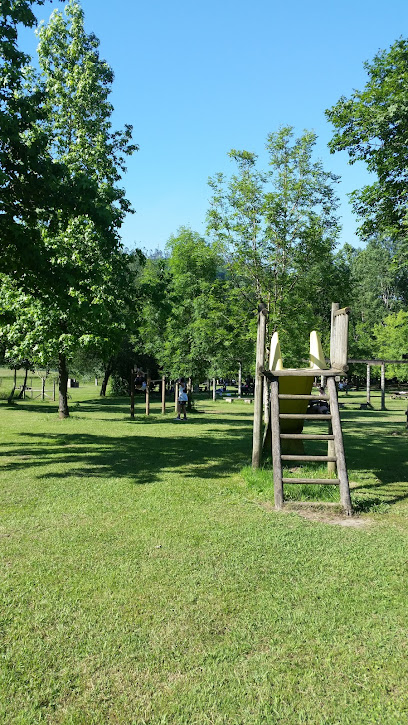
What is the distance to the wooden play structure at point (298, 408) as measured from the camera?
7.18 meters

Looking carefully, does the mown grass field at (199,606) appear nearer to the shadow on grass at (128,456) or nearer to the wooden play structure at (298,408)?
the wooden play structure at (298,408)

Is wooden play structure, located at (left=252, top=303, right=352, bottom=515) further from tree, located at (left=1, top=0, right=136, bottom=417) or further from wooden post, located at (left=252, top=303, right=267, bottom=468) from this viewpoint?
tree, located at (left=1, top=0, right=136, bottom=417)

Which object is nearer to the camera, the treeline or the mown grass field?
the mown grass field

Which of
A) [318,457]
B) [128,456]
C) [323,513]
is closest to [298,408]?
[318,457]

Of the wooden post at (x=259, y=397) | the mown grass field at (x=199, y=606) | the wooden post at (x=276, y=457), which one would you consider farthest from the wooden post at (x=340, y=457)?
the wooden post at (x=259, y=397)

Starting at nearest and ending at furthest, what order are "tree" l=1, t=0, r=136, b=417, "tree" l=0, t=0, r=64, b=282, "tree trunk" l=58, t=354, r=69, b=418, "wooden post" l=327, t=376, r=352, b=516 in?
"wooden post" l=327, t=376, r=352, b=516 < "tree" l=0, t=0, r=64, b=282 < "tree" l=1, t=0, r=136, b=417 < "tree trunk" l=58, t=354, r=69, b=418

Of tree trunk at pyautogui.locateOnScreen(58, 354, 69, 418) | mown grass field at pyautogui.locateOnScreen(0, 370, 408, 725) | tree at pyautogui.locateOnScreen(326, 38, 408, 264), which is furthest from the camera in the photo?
tree trunk at pyautogui.locateOnScreen(58, 354, 69, 418)

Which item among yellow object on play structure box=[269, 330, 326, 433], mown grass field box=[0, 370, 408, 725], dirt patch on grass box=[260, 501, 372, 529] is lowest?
mown grass field box=[0, 370, 408, 725]

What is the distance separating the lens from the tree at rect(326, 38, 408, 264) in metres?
11.8

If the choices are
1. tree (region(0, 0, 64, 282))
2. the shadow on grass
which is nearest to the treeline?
tree (region(0, 0, 64, 282))

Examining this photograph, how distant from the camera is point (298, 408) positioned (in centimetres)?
1033

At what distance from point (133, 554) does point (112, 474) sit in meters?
4.40

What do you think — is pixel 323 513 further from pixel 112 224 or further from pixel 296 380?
pixel 112 224

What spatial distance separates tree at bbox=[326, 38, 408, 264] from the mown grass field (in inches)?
312
